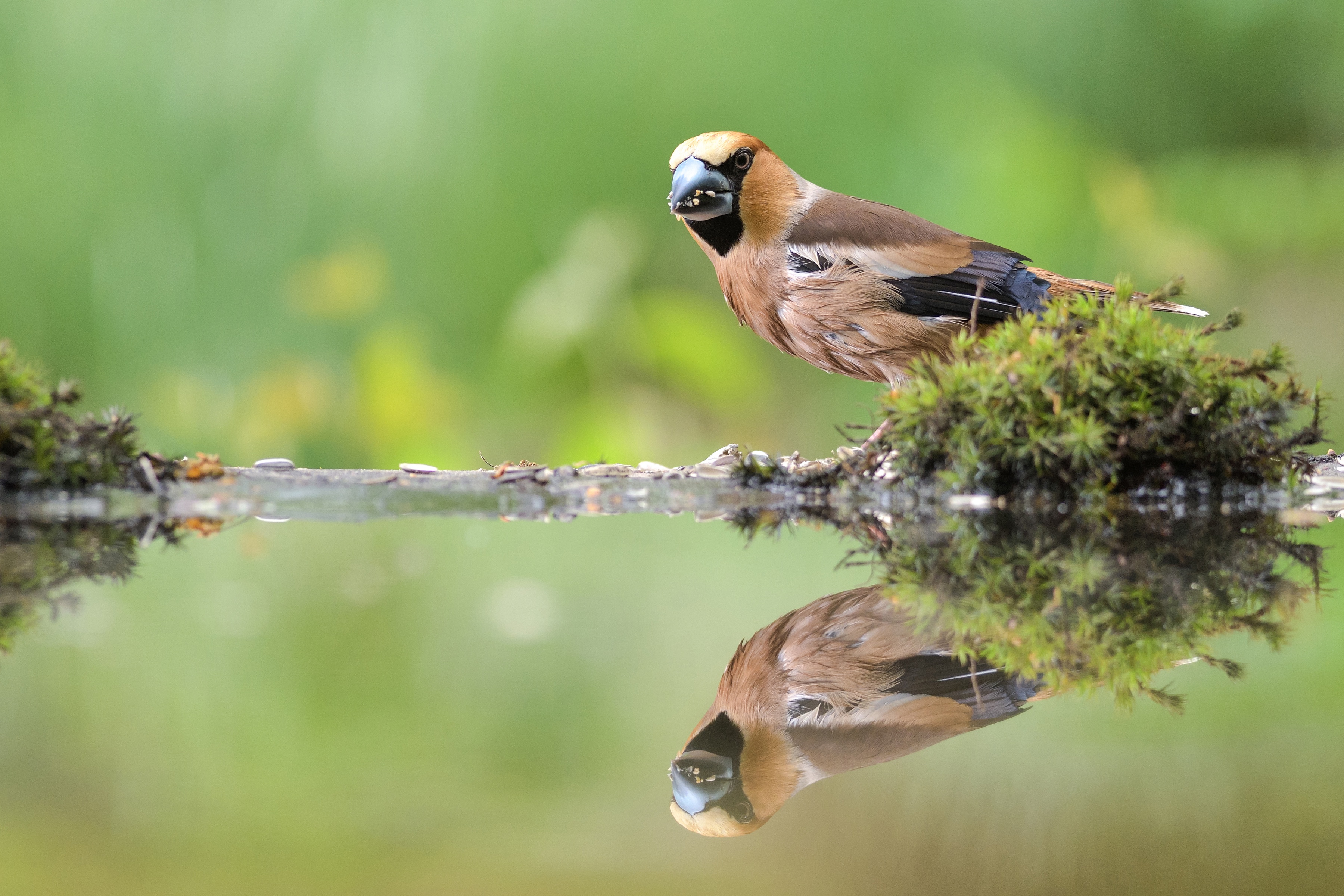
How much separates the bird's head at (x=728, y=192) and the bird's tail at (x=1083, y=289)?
94 cm

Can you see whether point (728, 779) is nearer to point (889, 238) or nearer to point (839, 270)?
point (839, 270)

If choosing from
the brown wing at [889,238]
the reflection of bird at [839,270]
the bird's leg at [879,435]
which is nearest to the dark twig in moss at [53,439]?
the bird's leg at [879,435]

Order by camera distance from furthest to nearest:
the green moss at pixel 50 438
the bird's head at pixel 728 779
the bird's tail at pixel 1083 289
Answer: the bird's tail at pixel 1083 289
the green moss at pixel 50 438
the bird's head at pixel 728 779

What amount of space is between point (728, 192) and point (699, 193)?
0.13 metres

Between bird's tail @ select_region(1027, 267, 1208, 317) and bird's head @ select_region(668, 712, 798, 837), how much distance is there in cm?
295

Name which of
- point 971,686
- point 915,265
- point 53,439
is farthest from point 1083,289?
point 53,439

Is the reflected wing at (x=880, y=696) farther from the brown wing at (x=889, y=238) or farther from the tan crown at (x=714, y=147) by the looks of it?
the tan crown at (x=714, y=147)

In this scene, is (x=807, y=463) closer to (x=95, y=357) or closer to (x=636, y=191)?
(x=636, y=191)

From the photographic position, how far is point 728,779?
1.33 metres

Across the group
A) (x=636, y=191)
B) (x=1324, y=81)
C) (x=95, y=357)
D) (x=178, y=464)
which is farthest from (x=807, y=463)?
(x=1324, y=81)

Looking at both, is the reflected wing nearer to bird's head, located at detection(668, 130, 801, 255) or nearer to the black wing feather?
the black wing feather

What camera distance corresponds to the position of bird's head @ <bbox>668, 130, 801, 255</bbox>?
414cm

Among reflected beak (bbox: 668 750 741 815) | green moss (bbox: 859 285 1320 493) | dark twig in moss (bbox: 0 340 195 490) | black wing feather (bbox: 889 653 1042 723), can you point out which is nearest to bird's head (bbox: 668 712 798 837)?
reflected beak (bbox: 668 750 741 815)

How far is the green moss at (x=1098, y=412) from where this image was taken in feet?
9.34
